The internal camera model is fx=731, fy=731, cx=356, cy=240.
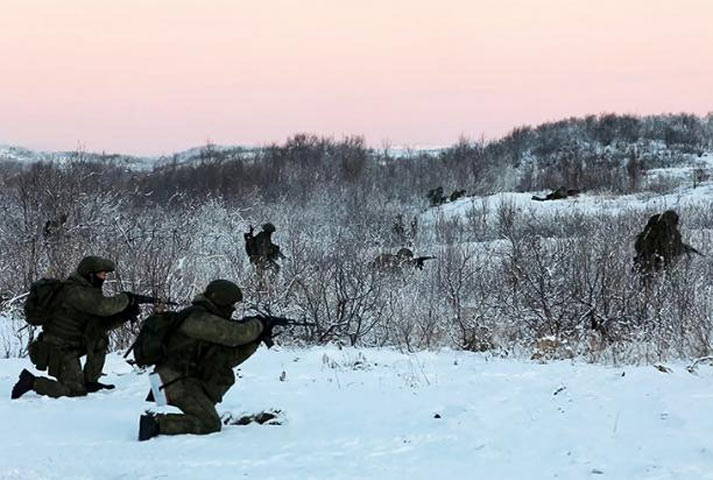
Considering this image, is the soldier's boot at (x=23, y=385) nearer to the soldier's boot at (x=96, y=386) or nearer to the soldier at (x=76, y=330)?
the soldier at (x=76, y=330)

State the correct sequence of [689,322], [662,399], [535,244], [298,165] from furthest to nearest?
[298,165], [535,244], [689,322], [662,399]

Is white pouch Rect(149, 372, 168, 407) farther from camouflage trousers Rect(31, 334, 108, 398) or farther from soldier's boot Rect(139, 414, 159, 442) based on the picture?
camouflage trousers Rect(31, 334, 108, 398)

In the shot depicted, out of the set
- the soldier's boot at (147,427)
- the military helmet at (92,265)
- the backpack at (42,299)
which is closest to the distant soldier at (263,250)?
the military helmet at (92,265)

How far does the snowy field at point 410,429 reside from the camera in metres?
4.48

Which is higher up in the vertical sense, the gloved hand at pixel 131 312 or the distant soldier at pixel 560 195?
the distant soldier at pixel 560 195

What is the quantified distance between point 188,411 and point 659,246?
309 inches

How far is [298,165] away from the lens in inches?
1941

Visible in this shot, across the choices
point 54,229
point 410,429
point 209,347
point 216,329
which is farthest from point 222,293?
point 54,229

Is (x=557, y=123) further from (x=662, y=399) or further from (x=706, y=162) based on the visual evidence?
(x=662, y=399)

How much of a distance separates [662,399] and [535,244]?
18.0ft

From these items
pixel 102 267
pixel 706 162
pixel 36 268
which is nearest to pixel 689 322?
pixel 102 267

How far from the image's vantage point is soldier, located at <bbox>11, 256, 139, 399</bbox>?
6.52 m

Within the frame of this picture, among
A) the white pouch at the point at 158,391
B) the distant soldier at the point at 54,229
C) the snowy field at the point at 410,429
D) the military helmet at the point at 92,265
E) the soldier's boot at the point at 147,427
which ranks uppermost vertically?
the military helmet at the point at 92,265

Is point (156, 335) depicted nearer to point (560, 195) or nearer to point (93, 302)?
point (93, 302)
